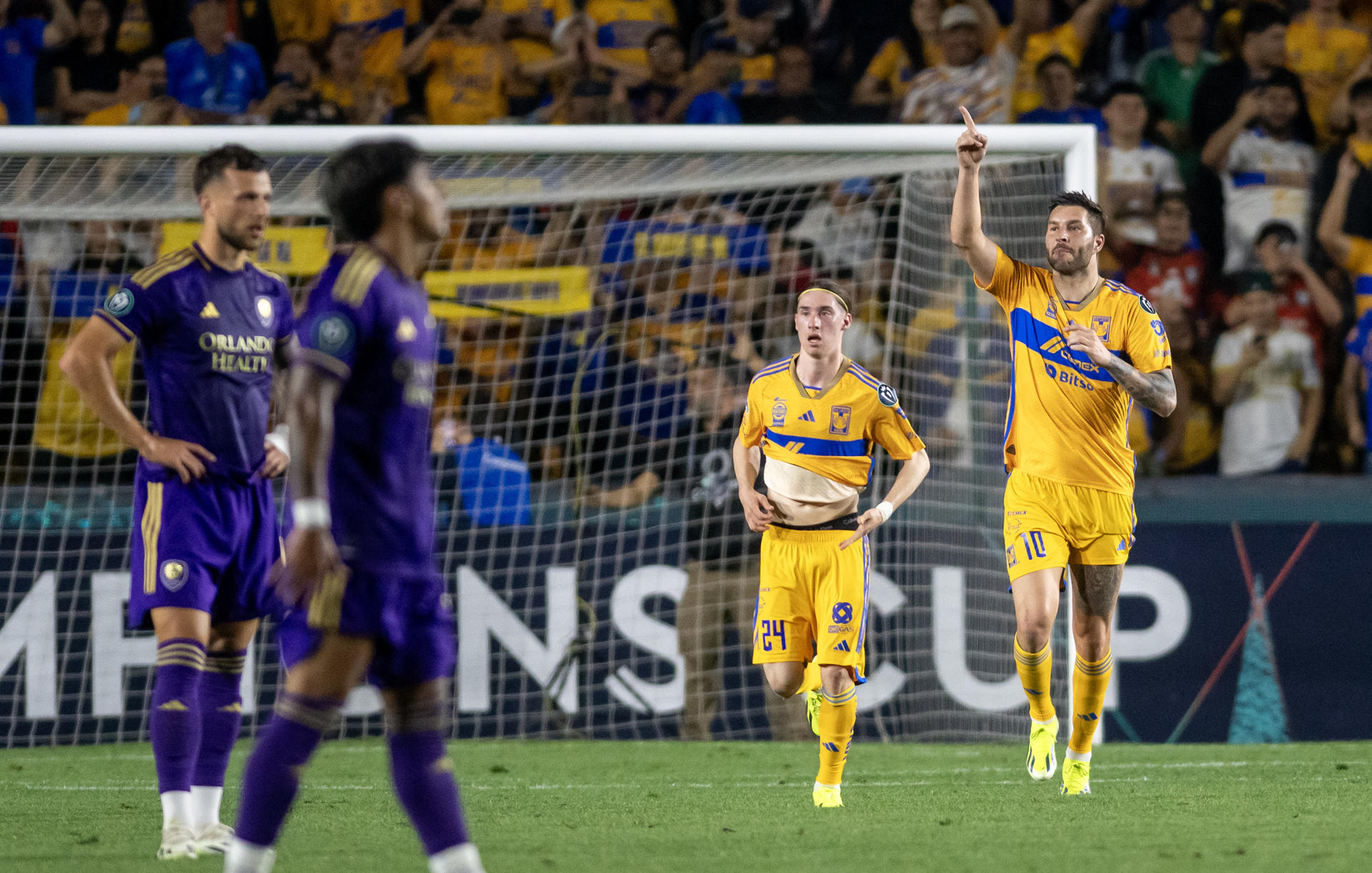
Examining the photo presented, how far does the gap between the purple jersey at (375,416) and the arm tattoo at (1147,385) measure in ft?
10.1

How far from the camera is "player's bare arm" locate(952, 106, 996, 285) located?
575 cm

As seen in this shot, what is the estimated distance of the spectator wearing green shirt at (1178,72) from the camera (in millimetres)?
11273

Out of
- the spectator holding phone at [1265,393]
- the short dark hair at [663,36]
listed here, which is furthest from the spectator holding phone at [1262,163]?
the short dark hair at [663,36]

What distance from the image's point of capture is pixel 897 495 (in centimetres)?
628

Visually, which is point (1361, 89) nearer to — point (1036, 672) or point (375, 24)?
point (1036, 672)

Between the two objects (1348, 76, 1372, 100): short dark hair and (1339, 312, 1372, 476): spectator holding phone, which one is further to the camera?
(1348, 76, 1372, 100): short dark hair

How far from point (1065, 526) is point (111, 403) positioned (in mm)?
3524

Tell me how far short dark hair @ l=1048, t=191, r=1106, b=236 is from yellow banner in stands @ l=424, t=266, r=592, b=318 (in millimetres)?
4187

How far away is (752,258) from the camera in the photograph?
9.64 meters

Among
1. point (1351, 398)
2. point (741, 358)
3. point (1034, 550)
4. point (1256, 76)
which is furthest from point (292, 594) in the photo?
point (1256, 76)

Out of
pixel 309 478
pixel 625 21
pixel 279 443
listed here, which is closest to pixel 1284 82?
pixel 625 21

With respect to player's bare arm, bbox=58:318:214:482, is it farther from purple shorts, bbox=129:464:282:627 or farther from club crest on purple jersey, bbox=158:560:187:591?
club crest on purple jersey, bbox=158:560:187:591

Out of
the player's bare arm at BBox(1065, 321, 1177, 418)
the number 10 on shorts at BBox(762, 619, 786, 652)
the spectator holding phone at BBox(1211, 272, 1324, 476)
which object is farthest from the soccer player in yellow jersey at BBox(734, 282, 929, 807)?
the spectator holding phone at BBox(1211, 272, 1324, 476)

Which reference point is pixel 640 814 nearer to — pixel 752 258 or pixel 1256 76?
pixel 752 258
